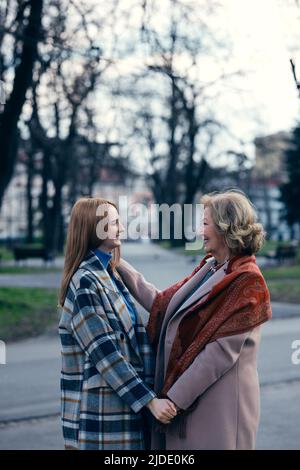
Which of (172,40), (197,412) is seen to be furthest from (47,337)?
(197,412)

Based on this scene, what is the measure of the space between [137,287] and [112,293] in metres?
0.35

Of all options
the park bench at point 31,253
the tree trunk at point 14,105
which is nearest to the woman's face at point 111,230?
the tree trunk at point 14,105

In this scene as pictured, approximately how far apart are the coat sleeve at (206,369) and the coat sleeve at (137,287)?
0.57m

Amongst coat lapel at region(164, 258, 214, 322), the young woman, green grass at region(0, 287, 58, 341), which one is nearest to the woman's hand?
the young woman

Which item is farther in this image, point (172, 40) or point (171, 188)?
point (171, 188)

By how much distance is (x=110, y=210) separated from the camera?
3.18 meters

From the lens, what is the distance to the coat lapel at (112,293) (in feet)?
10.1

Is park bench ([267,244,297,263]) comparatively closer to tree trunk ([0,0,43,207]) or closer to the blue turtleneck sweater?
tree trunk ([0,0,43,207])

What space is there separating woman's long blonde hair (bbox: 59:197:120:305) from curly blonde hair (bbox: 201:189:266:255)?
0.48 metres

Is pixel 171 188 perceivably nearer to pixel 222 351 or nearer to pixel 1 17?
pixel 1 17

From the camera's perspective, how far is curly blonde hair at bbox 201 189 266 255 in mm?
3025

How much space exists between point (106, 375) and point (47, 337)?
8764mm

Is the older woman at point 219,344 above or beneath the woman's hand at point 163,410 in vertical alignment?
above

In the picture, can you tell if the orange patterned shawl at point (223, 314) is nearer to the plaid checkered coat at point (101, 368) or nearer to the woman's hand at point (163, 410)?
the woman's hand at point (163, 410)
